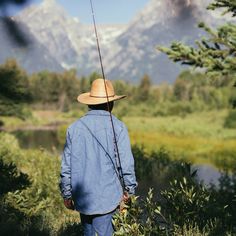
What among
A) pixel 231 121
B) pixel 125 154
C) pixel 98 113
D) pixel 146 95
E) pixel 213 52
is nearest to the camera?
pixel 125 154

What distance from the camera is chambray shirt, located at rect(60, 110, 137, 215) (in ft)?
12.9

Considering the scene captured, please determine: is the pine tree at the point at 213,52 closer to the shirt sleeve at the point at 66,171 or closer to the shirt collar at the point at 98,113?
the shirt collar at the point at 98,113

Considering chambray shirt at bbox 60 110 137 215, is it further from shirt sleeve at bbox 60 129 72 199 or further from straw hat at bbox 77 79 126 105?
straw hat at bbox 77 79 126 105

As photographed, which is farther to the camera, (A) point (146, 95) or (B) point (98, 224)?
(A) point (146, 95)

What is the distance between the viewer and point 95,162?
3941mm

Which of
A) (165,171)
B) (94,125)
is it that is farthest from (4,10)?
(165,171)

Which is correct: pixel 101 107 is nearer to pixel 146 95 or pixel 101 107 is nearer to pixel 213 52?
pixel 213 52

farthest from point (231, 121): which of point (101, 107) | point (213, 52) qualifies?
point (101, 107)

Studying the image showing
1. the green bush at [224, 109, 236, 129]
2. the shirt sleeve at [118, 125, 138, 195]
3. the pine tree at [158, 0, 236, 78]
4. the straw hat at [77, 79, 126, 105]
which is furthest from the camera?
the green bush at [224, 109, 236, 129]

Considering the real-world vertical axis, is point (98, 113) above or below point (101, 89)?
below

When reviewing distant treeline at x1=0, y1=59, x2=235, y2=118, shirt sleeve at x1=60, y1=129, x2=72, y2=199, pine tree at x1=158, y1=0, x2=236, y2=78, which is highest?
pine tree at x1=158, y1=0, x2=236, y2=78

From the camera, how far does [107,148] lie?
156 inches

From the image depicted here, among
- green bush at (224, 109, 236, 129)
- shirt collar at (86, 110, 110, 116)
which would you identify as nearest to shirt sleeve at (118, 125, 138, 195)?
shirt collar at (86, 110, 110, 116)

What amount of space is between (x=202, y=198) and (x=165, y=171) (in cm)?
808
